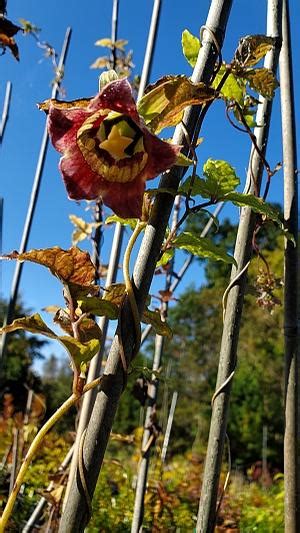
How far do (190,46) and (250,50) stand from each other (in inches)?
4.1

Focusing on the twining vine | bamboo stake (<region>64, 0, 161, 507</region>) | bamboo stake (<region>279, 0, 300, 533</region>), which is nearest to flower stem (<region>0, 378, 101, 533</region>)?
the twining vine

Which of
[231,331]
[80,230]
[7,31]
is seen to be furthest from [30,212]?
[231,331]

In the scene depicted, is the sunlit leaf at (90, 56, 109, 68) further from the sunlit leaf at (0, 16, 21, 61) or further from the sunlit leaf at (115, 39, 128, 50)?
the sunlit leaf at (0, 16, 21, 61)

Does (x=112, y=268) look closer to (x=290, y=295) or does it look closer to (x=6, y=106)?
(x=290, y=295)

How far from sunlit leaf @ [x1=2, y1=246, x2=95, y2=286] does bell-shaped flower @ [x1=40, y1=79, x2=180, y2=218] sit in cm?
5

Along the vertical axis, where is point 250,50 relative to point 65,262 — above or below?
above

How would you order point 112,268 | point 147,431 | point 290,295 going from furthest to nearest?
point 147,431
point 112,268
point 290,295

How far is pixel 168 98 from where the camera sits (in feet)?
1.28

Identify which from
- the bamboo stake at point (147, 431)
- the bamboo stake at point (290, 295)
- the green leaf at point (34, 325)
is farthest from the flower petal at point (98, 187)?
the bamboo stake at point (147, 431)

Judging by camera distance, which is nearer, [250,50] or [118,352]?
[118,352]

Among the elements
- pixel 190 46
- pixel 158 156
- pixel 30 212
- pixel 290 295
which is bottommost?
pixel 158 156

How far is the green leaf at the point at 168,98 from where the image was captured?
39 centimetres

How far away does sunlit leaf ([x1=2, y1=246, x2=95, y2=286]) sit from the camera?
1.38ft

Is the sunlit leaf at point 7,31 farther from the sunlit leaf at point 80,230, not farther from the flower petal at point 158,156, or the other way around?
the sunlit leaf at point 80,230
